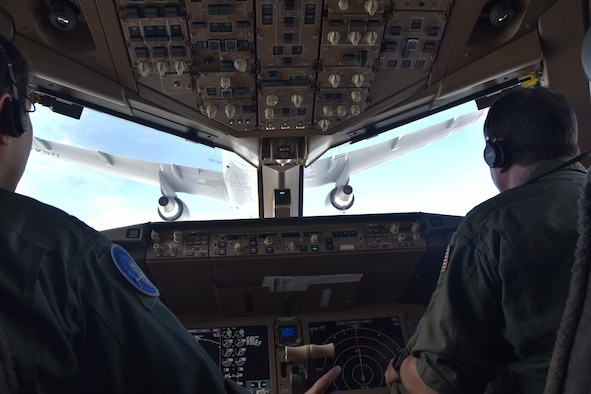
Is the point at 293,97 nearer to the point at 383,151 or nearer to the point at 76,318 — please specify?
the point at 76,318

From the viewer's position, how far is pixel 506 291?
114 cm

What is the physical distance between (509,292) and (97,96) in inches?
69.7

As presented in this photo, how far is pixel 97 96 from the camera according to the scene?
2.04m

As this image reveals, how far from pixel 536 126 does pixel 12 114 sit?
4.41 ft

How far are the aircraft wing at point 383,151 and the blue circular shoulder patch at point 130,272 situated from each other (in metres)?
5.34

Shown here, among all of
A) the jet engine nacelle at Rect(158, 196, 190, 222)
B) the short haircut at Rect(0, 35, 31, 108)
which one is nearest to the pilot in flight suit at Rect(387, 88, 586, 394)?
the short haircut at Rect(0, 35, 31, 108)

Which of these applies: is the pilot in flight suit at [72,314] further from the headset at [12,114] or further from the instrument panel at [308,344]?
the instrument panel at [308,344]

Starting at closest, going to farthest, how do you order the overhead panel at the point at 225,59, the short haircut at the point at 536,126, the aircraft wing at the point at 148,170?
1. the short haircut at the point at 536,126
2. the overhead panel at the point at 225,59
3. the aircraft wing at the point at 148,170

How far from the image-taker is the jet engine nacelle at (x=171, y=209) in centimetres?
526

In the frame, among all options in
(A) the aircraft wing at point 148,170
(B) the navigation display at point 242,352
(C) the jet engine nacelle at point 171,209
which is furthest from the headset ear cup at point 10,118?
(A) the aircraft wing at point 148,170

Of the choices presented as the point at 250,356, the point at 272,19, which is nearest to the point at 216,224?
the point at 250,356

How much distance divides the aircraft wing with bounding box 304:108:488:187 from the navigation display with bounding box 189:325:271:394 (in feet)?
13.6

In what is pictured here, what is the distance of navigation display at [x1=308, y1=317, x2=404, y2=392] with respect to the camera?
1999mm

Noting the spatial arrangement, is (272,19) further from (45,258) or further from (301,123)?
(45,258)
